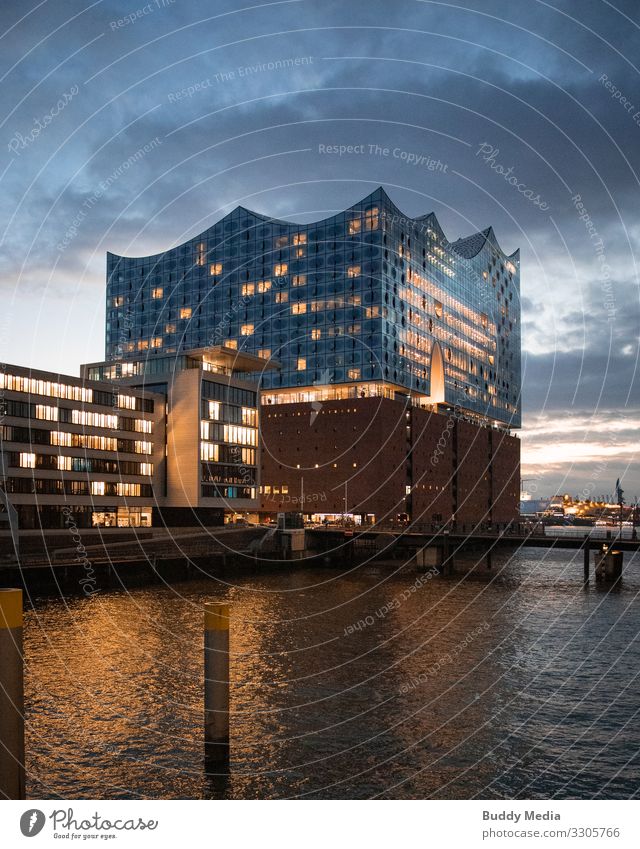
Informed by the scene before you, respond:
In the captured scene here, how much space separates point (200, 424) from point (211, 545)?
66.9ft

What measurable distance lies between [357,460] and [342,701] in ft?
309

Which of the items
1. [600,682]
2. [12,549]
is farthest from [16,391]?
[600,682]

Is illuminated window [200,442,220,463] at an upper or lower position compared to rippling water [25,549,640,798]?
upper

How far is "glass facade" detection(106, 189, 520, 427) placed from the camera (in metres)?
129

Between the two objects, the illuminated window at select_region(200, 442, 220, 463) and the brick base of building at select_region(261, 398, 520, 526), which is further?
the brick base of building at select_region(261, 398, 520, 526)

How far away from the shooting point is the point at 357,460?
12456 centimetres

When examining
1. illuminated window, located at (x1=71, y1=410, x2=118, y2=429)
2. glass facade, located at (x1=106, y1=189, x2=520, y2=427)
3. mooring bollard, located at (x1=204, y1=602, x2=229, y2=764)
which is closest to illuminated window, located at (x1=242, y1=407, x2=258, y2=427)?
glass facade, located at (x1=106, y1=189, x2=520, y2=427)

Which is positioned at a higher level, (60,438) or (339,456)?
(60,438)

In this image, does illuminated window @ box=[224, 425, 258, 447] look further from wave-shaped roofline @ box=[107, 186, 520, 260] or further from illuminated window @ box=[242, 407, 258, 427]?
wave-shaped roofline @ box=[107, 186, 520, 260]

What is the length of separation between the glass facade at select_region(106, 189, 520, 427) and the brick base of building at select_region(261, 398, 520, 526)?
4.97 m

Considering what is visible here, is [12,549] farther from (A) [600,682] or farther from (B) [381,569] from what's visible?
(A) [600,682]

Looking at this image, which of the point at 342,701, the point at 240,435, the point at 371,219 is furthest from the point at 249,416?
the point at 342,701

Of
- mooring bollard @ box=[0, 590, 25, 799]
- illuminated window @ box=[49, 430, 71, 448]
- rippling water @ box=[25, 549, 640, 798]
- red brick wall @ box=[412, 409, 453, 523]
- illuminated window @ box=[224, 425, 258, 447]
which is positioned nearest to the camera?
mooring bollard @ box=[0, 590, 25, 799]

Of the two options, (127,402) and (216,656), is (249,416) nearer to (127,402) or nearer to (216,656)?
(127,402)
